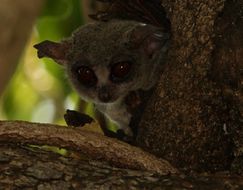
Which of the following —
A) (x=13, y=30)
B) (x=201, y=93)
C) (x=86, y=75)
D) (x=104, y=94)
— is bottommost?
(x=201, y=93)

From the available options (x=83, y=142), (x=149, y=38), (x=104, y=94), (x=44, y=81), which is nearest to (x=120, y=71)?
(x=104, y=94)

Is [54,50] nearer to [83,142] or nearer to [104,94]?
[104,94]

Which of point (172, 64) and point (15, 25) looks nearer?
point (172, 64)

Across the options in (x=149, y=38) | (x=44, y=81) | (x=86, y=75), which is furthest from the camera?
(x=44, y=81)

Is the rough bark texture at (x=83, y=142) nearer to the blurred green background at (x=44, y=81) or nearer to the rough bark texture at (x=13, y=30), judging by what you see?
the rough bark texture at (x=13, y=30)

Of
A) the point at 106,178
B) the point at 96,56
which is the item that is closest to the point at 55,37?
the point at 96,56

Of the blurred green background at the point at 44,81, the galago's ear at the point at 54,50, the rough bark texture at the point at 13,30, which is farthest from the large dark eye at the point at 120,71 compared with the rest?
the blurred green background at the point at 44,81

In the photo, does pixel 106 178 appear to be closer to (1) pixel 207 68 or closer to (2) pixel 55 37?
(1) pixel 207 68
